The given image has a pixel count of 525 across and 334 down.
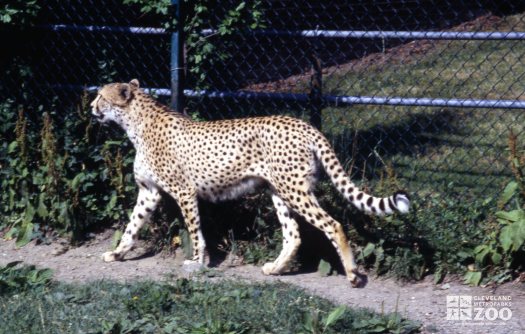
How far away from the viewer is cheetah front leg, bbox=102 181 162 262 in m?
6.46

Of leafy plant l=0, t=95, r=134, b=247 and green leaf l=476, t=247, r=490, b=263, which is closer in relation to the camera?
green leaf l=476, t=247, r=490, b=263

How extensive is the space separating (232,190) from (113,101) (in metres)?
1.11

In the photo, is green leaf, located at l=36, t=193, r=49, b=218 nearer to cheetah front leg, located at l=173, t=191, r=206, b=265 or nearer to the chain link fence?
the chain link fence

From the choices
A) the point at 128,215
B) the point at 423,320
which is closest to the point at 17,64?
the point at 128,215

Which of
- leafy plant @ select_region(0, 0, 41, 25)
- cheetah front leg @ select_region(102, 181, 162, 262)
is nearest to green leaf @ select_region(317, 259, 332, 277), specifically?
cheetah front leg @ select_region(102, 181, 162, 262)

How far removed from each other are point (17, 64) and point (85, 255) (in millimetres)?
1690

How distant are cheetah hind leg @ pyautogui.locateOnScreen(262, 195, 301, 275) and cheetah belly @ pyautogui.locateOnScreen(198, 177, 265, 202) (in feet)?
0.59

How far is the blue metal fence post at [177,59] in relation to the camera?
6547mm

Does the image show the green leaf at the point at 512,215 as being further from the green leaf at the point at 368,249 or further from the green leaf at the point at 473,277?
the green leaf at the point at 368,249

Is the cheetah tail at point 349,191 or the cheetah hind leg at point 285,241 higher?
the cheetah tail at point 349,191

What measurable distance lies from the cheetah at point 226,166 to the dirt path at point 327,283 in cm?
12

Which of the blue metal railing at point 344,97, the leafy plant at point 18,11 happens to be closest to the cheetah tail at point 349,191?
the blue metal railing at point 344,97

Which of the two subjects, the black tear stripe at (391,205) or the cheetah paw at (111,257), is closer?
the black tear stripe at (391,205)

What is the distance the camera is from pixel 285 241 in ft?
20.2
